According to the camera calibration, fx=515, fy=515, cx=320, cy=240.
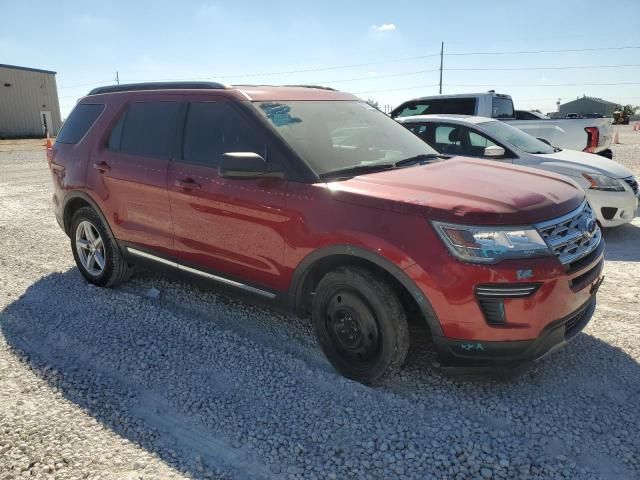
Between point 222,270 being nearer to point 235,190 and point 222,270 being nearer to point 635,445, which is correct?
point 235,190

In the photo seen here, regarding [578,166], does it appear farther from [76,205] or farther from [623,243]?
[76,205]

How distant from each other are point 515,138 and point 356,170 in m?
4.66

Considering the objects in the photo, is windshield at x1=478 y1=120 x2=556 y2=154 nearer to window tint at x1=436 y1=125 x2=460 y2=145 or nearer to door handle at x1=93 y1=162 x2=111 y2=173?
window tint at x1=436 y1=125 x2=460 y2=145

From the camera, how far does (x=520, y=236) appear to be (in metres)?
2.72

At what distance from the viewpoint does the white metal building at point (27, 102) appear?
37375 millimetres

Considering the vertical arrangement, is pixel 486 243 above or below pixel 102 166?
below

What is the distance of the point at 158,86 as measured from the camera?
4.44 meters

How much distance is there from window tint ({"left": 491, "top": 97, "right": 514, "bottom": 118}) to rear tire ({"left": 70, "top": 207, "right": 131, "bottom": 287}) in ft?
26.1

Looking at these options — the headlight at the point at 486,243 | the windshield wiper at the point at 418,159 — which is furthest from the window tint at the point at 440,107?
the headlight at the point at 486,243

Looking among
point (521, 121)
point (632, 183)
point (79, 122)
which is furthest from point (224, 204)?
point (521, 121)

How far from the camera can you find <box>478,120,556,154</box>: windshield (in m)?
7.01

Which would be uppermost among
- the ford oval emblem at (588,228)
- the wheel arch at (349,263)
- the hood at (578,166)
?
the hood at (578,166)

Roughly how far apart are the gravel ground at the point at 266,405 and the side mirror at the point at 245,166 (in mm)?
1274

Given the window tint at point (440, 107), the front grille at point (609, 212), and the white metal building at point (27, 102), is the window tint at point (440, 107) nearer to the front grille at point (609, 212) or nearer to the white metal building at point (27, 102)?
the front grille at point (609, 212)
